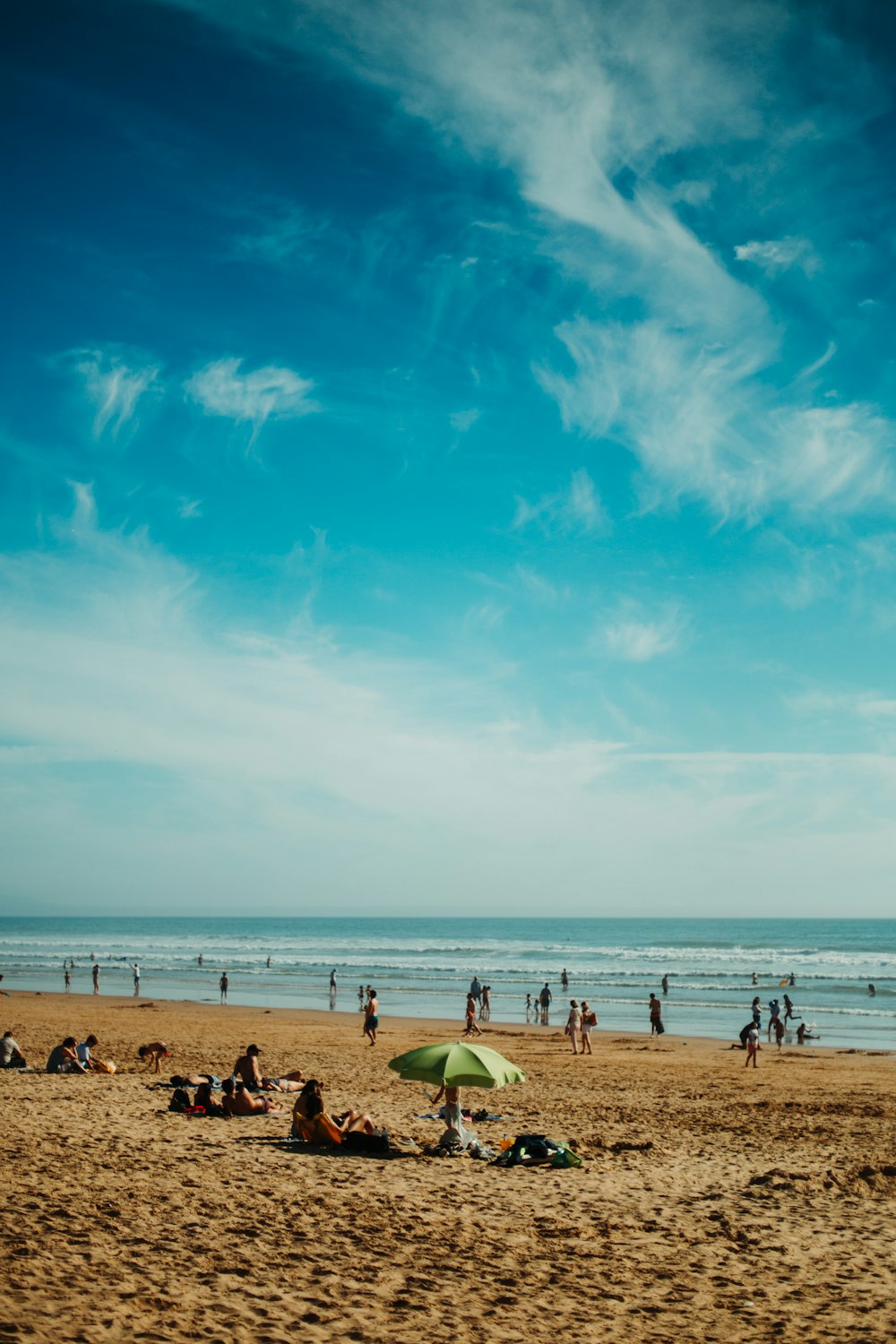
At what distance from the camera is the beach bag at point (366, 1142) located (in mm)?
12742

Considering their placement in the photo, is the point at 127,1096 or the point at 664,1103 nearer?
the point at 127,1096

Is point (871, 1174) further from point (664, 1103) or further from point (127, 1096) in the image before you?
point (127, 1096)

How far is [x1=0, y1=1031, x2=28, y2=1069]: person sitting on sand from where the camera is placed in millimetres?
19484

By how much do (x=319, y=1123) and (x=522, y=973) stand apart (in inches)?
2253

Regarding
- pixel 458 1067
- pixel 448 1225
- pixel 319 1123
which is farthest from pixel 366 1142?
pixel 448 1225

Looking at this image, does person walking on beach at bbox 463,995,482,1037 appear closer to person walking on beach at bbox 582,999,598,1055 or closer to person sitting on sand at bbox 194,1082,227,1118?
person walking on beach at bbox 582,999,598,1055

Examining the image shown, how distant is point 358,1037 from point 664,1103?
1272cm

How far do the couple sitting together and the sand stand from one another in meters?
0.42

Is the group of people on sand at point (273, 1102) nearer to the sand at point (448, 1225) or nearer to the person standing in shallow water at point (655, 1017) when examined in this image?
the sand at point (448, 1225)

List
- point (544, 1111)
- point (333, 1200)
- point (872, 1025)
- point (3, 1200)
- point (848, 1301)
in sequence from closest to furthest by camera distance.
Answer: point (848, 1301) → point (3, 1200) → point (333, 1200) → point (544, 1111) → point (872, 1025)

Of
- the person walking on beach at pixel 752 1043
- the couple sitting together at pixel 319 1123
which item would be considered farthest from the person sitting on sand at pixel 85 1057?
the person walking on beach at pixel 752 1043

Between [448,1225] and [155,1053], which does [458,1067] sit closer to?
[448,1225]

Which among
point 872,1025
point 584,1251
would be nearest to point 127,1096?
point 584,1251

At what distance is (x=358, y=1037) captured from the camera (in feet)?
92.9
